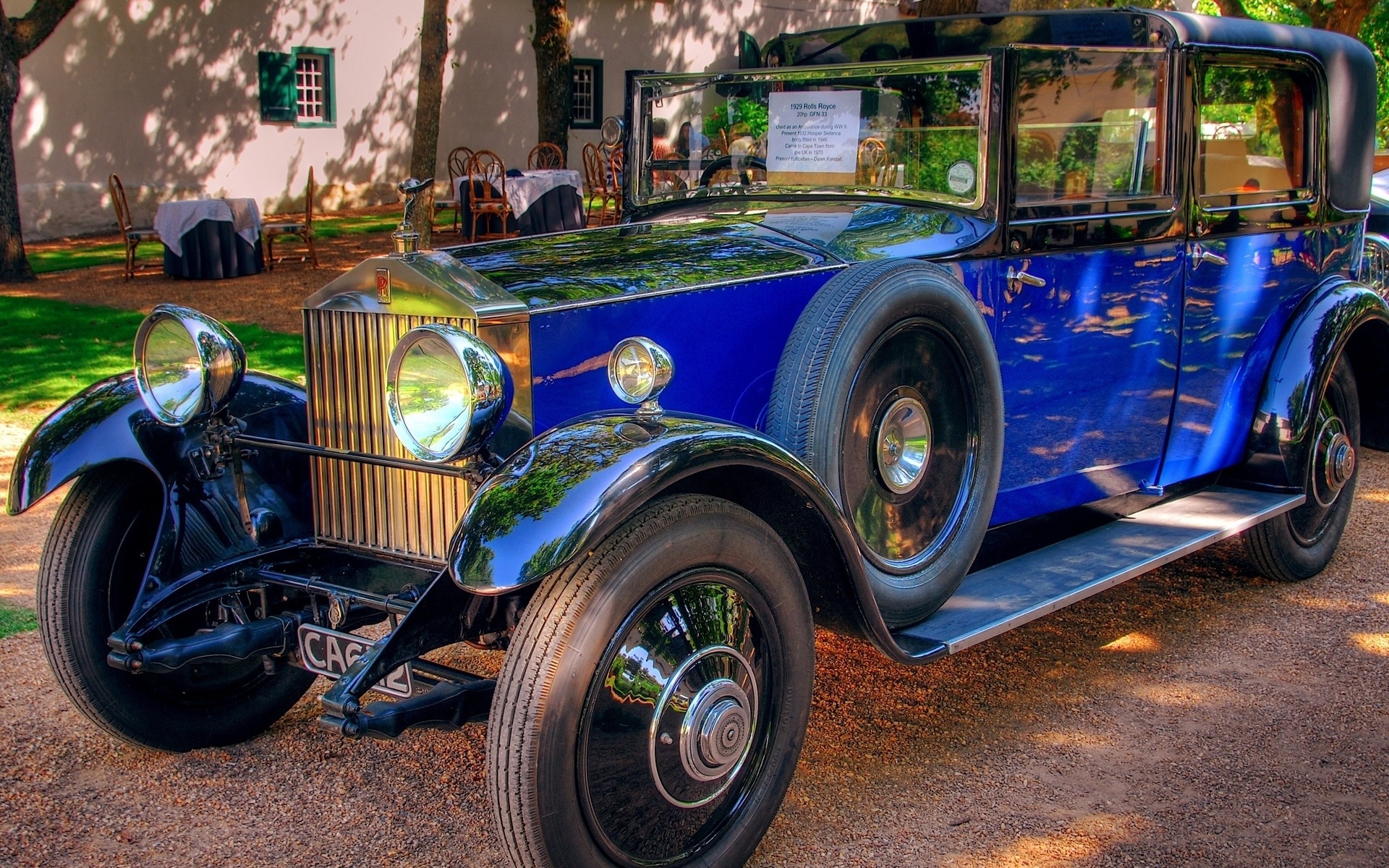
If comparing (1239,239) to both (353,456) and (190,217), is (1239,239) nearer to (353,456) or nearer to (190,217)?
(353,456)

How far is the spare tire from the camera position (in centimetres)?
288

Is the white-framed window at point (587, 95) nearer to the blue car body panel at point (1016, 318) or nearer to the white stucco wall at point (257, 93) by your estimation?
the white stucco wall at point (257, 93)

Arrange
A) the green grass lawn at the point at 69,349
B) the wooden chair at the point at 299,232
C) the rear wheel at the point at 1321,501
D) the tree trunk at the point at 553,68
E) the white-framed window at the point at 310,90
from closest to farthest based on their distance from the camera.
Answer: the rear wheel at the point at 1321,501 → the green grass lawn at the point at 69,349 → the wooden chair at the point at 299,232 → the tree trunk at the point at 553,68 → the white-framed window at the point at 310,90

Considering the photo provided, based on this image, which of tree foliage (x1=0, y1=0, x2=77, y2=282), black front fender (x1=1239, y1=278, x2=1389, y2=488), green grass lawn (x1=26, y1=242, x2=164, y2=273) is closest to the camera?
black front fender (x1=1239, y1=278, x2=1389, y2=488)

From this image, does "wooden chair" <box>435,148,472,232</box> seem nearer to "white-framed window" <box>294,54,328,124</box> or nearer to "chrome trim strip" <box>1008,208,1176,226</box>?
"white-framed window" <box>294,54,328,124</box>

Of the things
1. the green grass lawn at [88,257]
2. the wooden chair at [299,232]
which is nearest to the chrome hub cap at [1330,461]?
the wooden chair at [299,232]

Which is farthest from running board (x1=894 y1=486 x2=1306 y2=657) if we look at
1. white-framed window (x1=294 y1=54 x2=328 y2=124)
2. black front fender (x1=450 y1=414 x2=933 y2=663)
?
white-framed window (x1=294 y1=54 x2=328 y2=124)

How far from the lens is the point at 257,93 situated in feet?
54.1

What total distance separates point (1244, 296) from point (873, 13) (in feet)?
67.7

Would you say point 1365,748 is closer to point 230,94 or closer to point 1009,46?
point 1009,46

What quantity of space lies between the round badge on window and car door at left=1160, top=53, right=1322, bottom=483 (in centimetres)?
93

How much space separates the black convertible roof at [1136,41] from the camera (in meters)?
3.59

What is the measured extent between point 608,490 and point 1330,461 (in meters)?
3.34

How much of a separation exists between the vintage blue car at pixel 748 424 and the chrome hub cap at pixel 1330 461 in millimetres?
17
